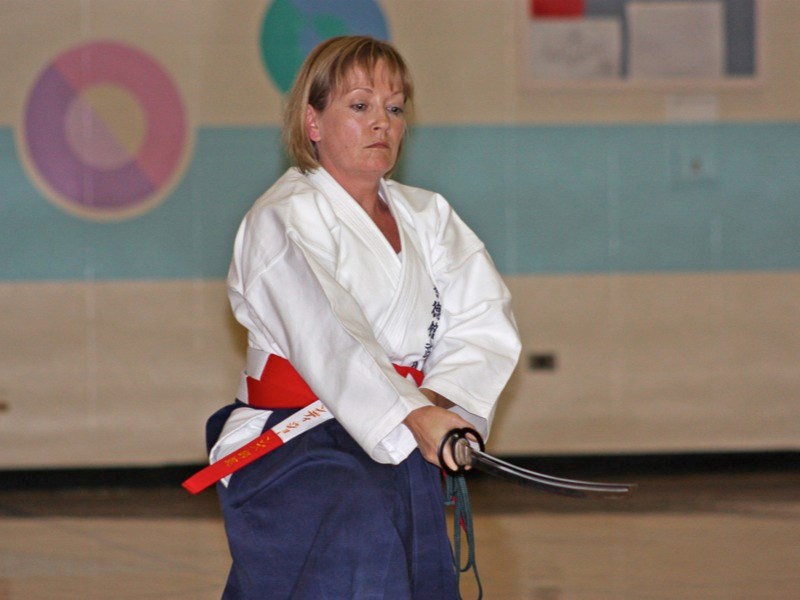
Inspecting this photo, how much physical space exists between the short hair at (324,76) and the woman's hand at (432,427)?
1.93 ft

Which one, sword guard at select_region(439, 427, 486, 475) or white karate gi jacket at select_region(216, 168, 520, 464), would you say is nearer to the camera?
sword guard at select_region(439, 427, 486, 475)

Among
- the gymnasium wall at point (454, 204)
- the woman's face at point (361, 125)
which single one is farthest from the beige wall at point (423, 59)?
the woman's face at point (361, 125)

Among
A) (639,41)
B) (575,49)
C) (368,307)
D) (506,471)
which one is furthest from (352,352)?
(639,41)

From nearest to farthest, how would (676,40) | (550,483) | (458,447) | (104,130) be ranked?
1. (550,483)
2. (458,447)
3. (104,130)
4. (676,40)

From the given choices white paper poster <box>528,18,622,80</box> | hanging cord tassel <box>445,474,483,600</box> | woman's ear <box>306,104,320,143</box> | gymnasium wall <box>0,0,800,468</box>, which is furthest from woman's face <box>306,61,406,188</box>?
white paper poster <box>528,18,622,80</box>

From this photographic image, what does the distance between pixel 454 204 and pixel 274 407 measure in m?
3.83

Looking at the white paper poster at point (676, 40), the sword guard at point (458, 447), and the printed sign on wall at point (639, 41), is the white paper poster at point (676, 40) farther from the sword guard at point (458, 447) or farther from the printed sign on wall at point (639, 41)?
the sword guard at point (458, 447)

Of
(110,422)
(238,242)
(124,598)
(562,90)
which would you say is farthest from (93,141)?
(238,242)

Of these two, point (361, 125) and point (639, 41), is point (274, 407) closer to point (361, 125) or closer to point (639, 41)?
point (361, 125)

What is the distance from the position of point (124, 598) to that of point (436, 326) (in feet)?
6.47

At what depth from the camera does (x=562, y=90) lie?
Answer: 20.0 ft

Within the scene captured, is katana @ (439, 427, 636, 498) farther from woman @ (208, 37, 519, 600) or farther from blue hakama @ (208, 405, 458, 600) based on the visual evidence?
blue hakama @ (208, 405, 458, 600)

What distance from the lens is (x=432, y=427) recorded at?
2049 millimetres

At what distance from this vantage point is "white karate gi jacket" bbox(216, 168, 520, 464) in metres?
2.12
